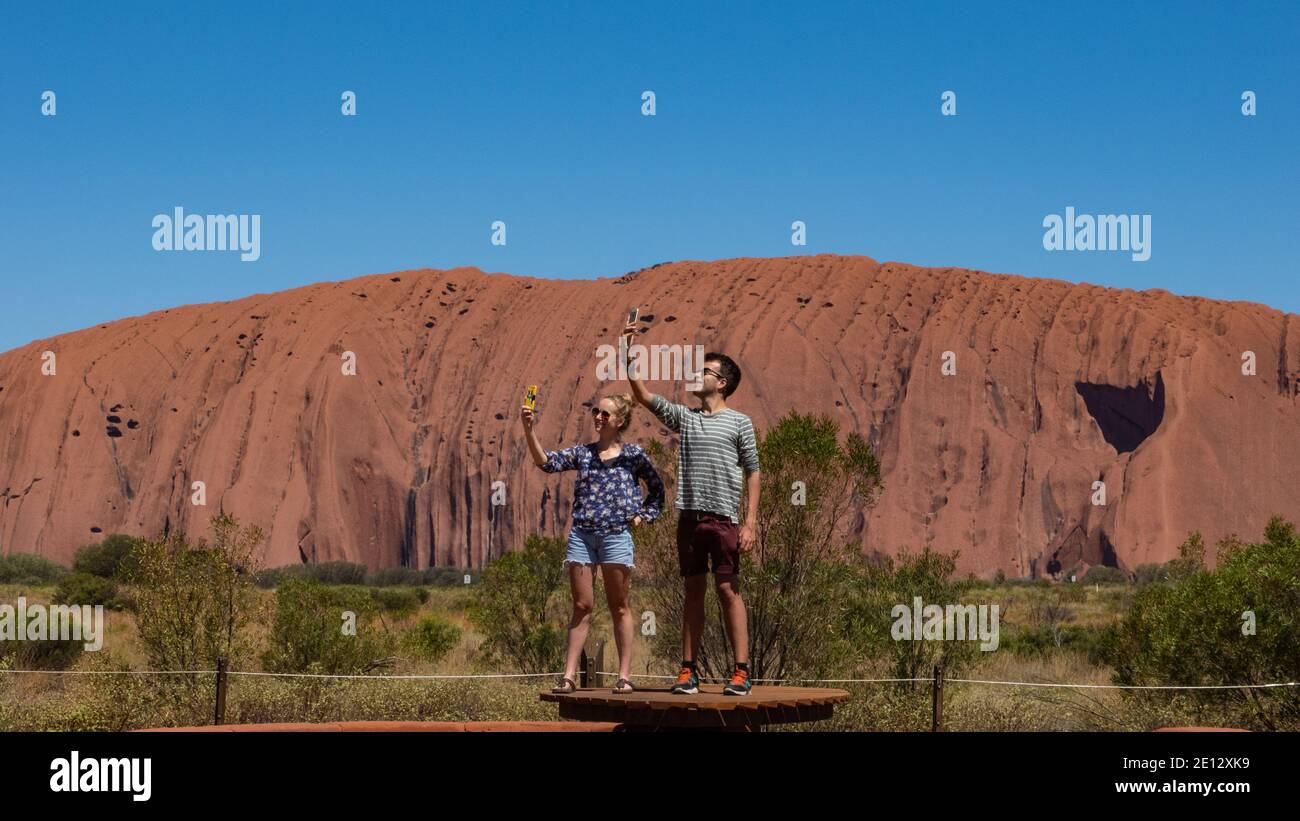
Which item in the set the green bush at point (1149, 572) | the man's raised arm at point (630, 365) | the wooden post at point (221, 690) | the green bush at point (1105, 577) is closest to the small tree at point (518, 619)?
the wooden post at point (221, 690)

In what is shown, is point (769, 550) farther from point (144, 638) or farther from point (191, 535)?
point (191, 535)

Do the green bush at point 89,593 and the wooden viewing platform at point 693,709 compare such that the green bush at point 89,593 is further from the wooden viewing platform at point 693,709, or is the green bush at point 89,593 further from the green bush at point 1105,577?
the green bush at point 1105,577

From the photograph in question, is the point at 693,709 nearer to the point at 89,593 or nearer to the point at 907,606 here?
the point at 907,606

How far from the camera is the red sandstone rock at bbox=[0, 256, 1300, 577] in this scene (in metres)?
65.9

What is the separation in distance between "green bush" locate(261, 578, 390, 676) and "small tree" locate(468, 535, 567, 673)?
6.35ft

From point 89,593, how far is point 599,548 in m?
26.1

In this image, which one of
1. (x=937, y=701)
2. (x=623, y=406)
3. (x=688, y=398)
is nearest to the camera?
(x=623, y=406)

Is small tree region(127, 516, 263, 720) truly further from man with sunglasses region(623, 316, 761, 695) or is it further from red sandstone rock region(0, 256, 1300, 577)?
red sandstone rock region(0, 256, 1300, 577)

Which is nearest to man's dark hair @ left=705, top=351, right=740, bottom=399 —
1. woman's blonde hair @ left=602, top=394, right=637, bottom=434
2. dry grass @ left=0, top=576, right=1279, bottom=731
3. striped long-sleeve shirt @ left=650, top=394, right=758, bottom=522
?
striped long-sleeve shirt @ left=650, top=394, right=758, bottom=522

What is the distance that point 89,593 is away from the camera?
98.9 feet

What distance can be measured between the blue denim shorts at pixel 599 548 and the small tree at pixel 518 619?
40.1ft

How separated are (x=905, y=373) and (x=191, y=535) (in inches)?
1542

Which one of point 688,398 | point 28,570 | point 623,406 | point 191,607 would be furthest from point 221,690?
point 688,398
